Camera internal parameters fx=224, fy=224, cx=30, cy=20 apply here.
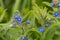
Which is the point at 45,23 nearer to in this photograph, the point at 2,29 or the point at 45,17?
the point at 45,17

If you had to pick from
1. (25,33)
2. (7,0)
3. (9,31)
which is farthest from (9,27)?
(7,0)

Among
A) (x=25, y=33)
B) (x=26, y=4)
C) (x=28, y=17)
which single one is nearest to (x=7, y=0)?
(x=26, y=4)

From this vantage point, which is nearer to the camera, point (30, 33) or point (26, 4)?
point (30, 33)

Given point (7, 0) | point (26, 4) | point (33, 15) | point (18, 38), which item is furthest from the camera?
point (7, 0)

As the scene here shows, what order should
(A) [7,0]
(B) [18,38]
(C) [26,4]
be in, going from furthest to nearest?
1. (A) [7,0]
2. (C) [26,4]
3. (B) [18,38]

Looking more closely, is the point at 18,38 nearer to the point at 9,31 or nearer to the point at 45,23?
the point at 9,31

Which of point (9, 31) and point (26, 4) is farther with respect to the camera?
point (26, 4)

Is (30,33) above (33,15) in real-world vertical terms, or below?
below

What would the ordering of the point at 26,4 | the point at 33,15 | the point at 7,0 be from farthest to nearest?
the point at 7,0
the point at 26,4
the point at 33,15

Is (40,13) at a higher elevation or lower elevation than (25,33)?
higher
